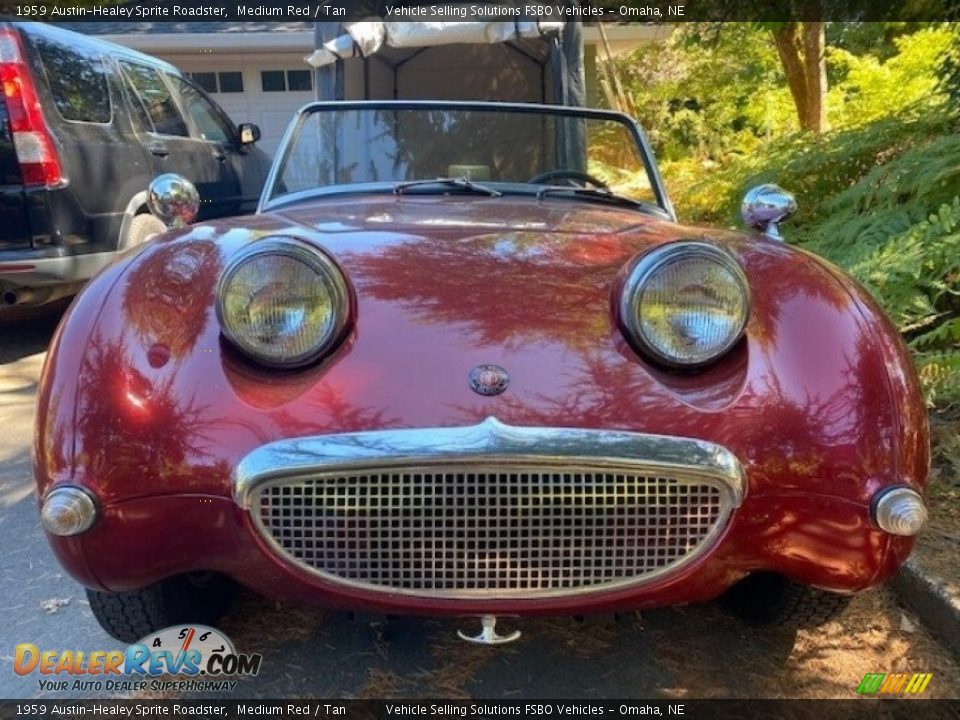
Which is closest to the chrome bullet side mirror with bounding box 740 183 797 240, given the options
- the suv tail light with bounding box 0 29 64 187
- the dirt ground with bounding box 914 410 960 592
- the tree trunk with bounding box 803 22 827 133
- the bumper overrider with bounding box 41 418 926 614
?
the dirt ground with bounding box 914 410 960 592

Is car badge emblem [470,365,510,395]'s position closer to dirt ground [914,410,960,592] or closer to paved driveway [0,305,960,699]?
paved driveway [0,305,960,699]

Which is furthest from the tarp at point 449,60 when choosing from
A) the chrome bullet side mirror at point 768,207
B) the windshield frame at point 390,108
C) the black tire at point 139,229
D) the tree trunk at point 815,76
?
Answer: the tree trunk at point 815,76

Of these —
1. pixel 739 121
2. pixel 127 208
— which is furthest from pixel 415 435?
pixel 739 121

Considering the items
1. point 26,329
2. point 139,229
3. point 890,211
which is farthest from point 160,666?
point 26,329

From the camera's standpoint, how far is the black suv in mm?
4320

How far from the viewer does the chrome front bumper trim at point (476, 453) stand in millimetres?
1533

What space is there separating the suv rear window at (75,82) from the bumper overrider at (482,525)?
3816mm

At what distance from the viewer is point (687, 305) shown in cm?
176

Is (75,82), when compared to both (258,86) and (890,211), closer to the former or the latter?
A: (890,211)

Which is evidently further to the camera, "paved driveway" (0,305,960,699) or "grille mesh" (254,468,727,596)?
"paved driveway" (0,305,960,699)

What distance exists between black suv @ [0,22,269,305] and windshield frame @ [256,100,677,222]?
1314 mm

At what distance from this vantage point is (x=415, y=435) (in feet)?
5.11

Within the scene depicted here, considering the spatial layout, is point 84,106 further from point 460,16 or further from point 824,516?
point 824,516

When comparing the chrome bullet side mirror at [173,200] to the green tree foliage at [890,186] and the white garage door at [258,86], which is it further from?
the white garage door at [258,86]
